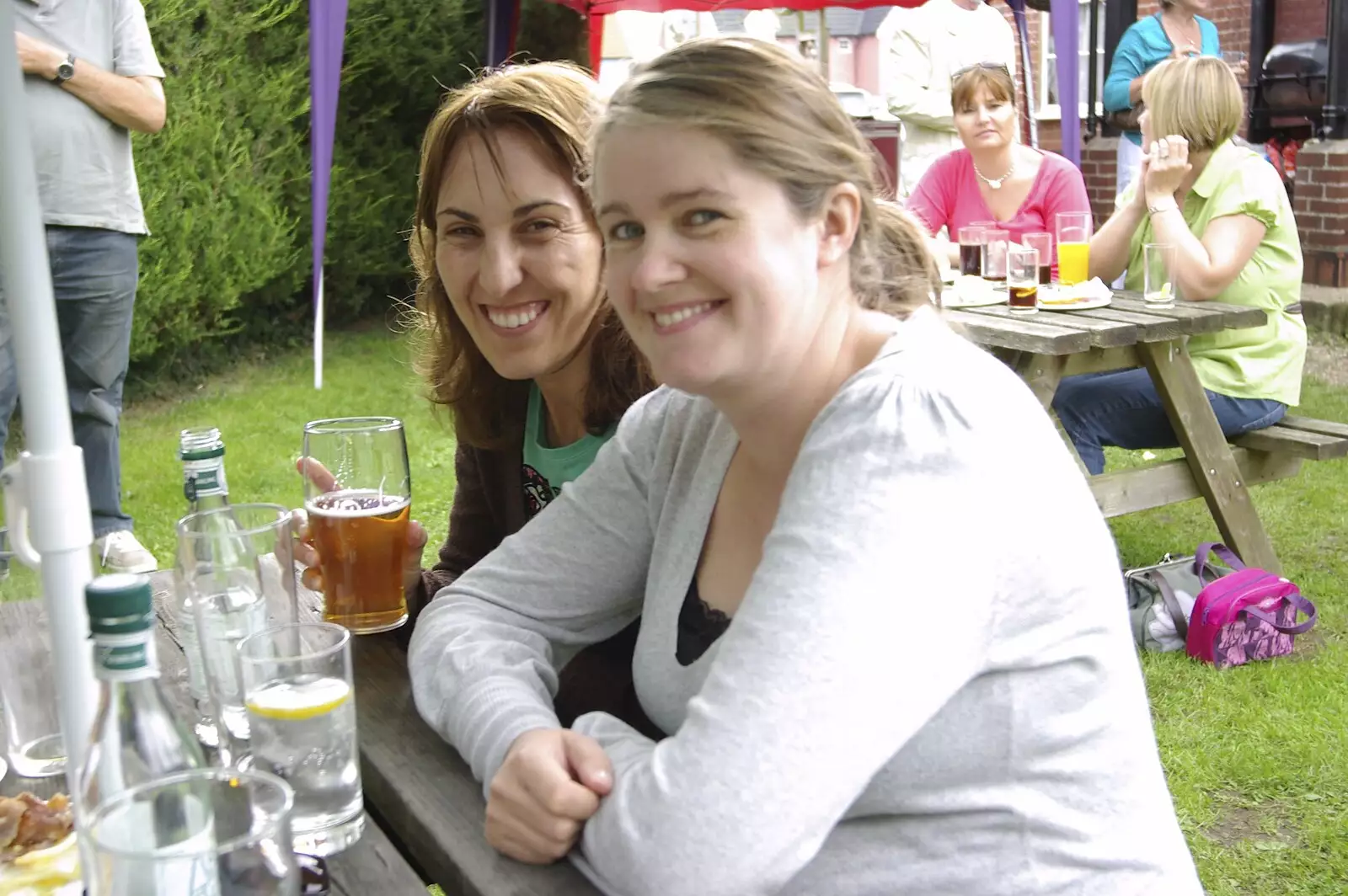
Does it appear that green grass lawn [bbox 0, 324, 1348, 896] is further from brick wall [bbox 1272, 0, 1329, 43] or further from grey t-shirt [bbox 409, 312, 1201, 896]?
brick wall [bbox 1272, 0, 1329, 43]

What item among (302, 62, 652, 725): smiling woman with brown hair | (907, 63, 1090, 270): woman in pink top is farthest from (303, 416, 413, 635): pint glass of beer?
(907, 63, 1090, 270): woman in pink top

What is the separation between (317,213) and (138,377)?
2.10 meters

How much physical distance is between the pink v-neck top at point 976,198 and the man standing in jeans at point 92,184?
97.4 inches

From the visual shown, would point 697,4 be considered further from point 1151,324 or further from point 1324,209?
point 1151,324

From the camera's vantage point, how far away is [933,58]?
658 cm

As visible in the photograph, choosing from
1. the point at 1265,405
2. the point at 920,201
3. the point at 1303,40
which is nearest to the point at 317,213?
the point at 920,201

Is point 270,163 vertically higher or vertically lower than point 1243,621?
higher

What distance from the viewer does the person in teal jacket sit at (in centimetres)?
630

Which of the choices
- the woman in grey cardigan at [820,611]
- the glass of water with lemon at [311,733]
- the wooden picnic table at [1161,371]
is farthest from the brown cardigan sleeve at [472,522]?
the wooden picnic table at [1161,371]

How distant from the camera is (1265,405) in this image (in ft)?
12.7

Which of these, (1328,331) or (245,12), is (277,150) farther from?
(1328,331)

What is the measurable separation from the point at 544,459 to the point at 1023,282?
2.34 meters

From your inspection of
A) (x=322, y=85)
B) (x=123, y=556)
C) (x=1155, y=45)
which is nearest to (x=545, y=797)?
(x=123, y=556)

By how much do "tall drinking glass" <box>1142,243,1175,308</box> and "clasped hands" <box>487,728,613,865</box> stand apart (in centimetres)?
307
